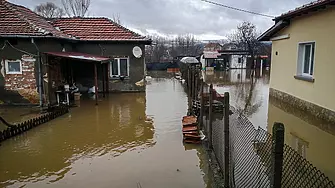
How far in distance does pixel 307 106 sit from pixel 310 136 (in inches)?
108

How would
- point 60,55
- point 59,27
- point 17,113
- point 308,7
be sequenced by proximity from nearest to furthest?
1. point 308,7
2. point 17,113
3. point 60,55
4. point 59,27

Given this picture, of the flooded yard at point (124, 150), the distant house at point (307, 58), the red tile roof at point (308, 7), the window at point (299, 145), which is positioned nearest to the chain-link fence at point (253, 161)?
the flooded yard at point (124, 150)

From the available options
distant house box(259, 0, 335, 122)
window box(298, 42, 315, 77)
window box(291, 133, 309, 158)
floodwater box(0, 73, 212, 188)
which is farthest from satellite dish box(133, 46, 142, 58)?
window box(291, 133, 309, 158)

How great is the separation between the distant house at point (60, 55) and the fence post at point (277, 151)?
10.9 meters

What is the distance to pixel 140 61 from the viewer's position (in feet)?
52.9

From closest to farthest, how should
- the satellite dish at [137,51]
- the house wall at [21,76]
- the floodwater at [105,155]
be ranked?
the floodwater at [105,155] → the house wall at [21,76] → the satellite dish at [137,51]

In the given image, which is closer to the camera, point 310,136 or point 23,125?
point 310,136

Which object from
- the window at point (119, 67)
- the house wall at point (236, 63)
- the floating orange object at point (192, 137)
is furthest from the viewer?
the house wall at point (236, 63)

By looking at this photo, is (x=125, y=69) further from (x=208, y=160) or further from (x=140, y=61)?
(x=208, y=160)

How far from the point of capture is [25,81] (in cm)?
1216

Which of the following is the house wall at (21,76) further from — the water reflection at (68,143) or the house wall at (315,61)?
the house wall at (315,61)

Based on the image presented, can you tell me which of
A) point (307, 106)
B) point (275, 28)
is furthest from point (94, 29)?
point (307, 106)

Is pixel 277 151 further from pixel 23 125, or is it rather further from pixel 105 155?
pixel 23 125

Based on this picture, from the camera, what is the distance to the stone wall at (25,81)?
1199cm
